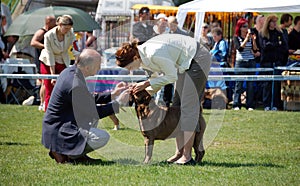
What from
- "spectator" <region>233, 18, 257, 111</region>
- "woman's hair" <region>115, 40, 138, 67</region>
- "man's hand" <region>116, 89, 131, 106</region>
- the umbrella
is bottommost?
"spectator" <region>233, 18, 257, 111</region>

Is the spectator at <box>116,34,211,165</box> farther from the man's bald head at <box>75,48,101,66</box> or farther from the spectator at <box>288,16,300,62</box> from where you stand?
the spectator at <box>288,16,300,62</box>

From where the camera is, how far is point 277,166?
742cm

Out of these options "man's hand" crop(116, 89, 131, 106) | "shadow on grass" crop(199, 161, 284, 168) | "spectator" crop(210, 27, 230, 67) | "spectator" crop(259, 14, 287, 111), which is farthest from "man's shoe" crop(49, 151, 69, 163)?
"spectator" crop(210, 27, 230, 67)

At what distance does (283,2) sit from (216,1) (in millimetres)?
1817

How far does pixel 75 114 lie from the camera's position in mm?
7461

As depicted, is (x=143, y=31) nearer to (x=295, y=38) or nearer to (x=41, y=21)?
(x=295, y=38)

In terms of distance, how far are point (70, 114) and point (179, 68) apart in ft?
4.39

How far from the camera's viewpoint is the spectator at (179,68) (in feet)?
22.2

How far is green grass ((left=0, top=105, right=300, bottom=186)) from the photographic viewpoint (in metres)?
6.52

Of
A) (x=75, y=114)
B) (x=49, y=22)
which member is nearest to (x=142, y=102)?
(x=75, y=114)

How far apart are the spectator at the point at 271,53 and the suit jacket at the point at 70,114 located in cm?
803

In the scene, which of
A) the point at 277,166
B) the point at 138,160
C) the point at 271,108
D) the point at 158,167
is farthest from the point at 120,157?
the point at 271,108

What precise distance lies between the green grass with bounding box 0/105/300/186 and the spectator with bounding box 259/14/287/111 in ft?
12.0

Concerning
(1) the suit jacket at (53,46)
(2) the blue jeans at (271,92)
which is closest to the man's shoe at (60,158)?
(1) the suit jacket at (53,46)
